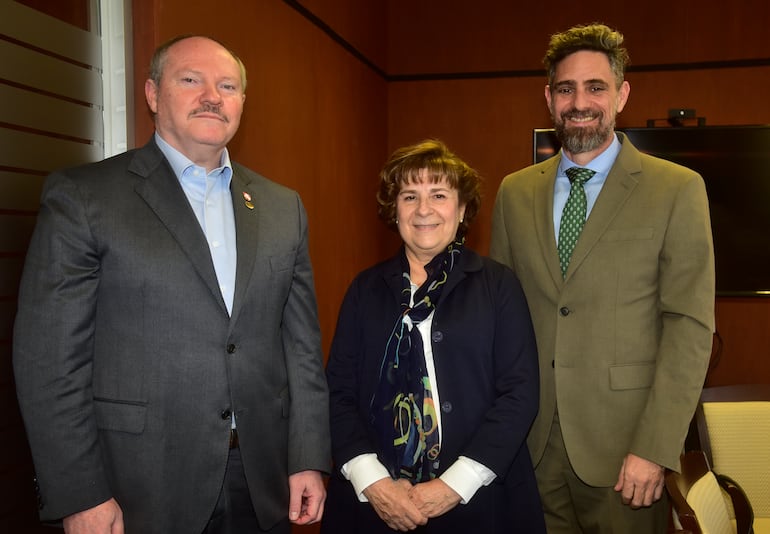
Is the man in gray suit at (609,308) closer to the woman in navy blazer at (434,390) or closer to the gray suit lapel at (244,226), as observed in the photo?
the woman in navy blazer at (434,390)

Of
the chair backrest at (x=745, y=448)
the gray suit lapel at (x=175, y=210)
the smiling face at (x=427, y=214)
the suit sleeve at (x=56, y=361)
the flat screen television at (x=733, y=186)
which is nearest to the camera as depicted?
the suit sleeve at (x=56, y=361)

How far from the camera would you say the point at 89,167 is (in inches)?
Answer: 63.7

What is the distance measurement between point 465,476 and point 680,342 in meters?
0.71

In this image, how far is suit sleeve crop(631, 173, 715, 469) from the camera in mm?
1892

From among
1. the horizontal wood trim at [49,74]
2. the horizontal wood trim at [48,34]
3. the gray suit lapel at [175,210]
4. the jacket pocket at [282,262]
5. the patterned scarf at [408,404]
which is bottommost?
the patterned scarf at [408,404]

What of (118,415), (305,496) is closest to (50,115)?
(118,415)

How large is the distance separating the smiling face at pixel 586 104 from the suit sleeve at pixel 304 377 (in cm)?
90

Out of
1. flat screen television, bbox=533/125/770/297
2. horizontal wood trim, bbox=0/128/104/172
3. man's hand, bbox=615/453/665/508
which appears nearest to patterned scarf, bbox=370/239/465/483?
man's hand, bbox=615/453/665/508

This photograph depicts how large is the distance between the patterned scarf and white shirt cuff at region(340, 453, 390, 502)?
0.03 meters

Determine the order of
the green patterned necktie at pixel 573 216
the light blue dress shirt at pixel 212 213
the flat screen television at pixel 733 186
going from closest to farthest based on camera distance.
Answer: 1. the light blue dress shirt at pixel 212 213
2. the green patterned necktie at pixel 573 216
3. the flat screen television at pixel 733 186

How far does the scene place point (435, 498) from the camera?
5.83ft

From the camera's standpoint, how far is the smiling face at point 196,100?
5.68 feet

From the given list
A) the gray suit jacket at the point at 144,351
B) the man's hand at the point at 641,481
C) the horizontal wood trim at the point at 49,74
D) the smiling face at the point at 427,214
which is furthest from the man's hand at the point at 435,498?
the horizontal wood trim at the point at 49,74

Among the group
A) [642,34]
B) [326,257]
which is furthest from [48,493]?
[642,34]
